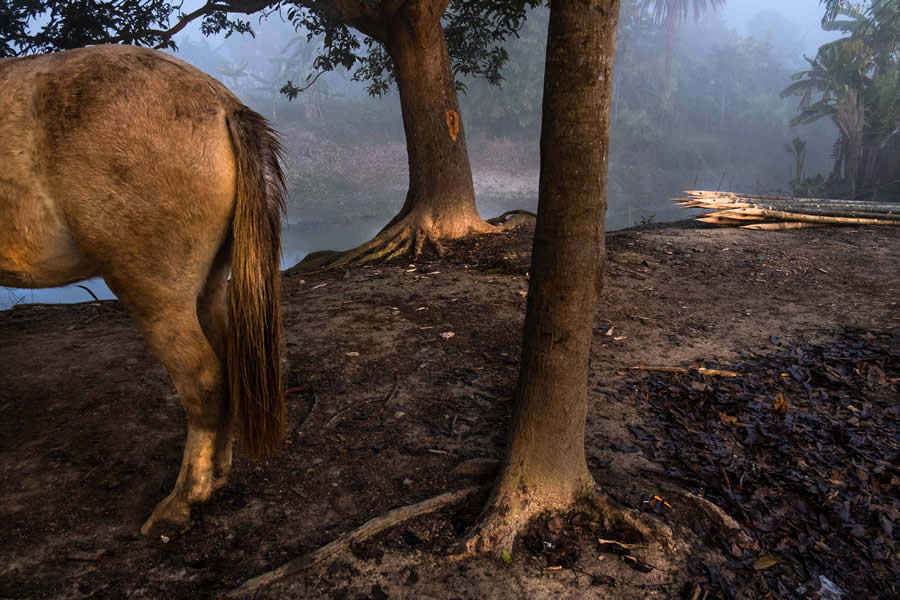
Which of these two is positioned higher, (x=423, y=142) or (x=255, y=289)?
(x=423, y=142)

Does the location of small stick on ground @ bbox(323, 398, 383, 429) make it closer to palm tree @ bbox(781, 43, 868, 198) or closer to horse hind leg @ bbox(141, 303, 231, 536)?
horse hind leg @ bbox(141, 303, 231, 536)

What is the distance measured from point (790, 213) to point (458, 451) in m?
9.33

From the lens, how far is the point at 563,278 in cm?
234

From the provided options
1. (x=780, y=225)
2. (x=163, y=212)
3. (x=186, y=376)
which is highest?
(x=163, y=212)

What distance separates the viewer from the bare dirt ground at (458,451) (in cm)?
226

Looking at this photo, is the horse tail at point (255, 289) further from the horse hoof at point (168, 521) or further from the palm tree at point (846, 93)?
the palm tree at point (846, 93)

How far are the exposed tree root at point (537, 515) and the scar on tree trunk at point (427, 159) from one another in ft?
17.8

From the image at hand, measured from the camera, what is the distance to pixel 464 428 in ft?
10.9

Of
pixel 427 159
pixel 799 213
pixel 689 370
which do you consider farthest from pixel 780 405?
pixel 799 213

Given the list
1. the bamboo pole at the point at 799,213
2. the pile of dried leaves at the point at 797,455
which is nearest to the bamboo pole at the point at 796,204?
the bamboo pole at the point at 799,213

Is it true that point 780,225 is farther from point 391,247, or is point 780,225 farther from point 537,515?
point 537,515

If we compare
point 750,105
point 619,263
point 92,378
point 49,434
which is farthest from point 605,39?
point 750,105

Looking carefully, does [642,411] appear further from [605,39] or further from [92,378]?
[92,378]

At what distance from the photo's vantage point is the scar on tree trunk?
7723 millimetres
